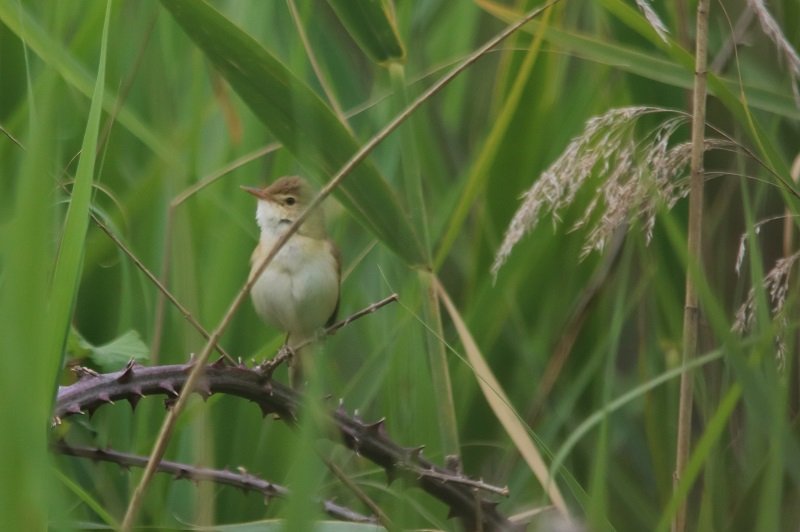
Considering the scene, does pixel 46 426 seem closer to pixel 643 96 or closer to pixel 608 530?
pixel 608 530

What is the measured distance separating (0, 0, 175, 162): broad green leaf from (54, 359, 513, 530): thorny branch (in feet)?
1.18

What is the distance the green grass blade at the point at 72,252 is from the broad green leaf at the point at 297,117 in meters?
0.17

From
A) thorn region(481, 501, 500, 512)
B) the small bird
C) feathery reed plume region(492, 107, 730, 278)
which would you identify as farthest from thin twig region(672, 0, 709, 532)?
the small bird

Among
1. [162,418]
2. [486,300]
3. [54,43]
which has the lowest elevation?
[162,418]

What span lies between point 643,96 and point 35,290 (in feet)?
4.21

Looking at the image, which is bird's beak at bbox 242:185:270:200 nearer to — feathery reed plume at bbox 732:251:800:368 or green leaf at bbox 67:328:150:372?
green leaf at bbox 67:328:150:372

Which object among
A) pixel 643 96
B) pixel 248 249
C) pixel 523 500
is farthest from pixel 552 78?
pixel 523 500

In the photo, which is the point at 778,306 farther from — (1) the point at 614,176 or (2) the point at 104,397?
(2) the point at 104,397

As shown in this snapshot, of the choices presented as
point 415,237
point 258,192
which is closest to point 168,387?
point 415,237

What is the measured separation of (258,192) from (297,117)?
0.81 metres

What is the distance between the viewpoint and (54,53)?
149 cm

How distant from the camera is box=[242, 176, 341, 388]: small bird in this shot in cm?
233

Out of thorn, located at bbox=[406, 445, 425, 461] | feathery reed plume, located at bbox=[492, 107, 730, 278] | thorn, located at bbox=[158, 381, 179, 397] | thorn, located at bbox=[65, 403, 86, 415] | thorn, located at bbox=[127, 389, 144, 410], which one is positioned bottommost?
thorn, located at bbox=[406, 445, 425, 461]

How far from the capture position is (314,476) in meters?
0.88
